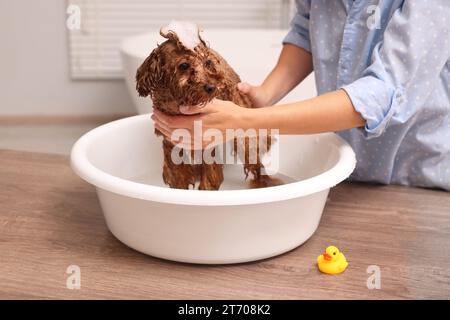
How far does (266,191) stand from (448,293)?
11.7 inches

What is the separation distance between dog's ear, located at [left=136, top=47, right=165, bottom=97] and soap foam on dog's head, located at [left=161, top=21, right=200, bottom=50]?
0.05m

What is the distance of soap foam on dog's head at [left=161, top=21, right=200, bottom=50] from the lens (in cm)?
96

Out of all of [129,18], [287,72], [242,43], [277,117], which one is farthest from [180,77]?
[129,18]

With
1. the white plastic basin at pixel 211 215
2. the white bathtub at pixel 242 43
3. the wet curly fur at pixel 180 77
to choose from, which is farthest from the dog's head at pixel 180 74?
the white bathtub at pixel 242 43

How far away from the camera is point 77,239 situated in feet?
3.47

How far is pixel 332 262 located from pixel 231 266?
16cm

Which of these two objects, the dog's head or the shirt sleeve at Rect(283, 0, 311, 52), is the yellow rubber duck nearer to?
the dog's head

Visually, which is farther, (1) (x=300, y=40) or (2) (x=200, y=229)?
(1) (x=300, y=40)

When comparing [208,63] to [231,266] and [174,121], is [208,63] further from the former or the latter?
[231,266]

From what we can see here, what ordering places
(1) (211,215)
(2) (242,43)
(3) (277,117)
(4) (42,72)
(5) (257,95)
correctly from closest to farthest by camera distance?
1. (1) (211,215)
2. (3) (277,117)
3. (5) (257,95)
4. (2) (242,43)
5. (4) (42,72)

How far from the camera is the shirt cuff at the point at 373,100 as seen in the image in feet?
3.35

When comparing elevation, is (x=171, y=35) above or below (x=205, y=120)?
above

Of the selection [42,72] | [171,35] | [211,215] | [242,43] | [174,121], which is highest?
[171,35]

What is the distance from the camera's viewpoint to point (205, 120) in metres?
0.98
